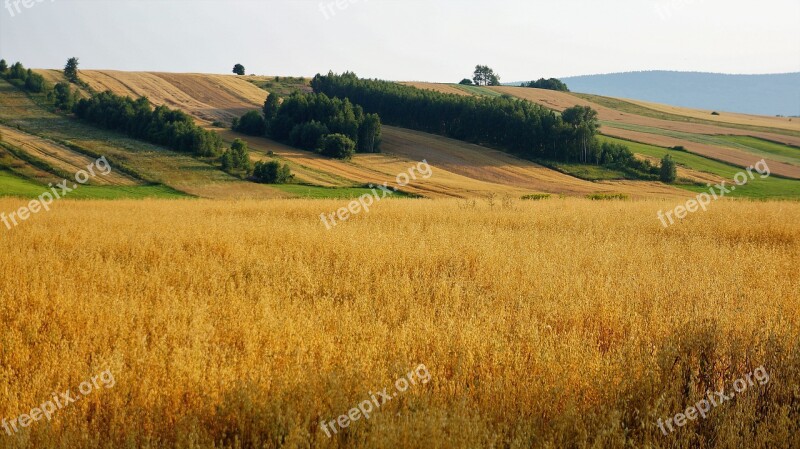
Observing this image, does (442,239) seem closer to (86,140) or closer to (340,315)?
(340,315)

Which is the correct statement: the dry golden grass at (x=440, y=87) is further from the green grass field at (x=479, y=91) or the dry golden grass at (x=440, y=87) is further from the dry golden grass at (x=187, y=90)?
the dry golden grass at (x=187, y=90)

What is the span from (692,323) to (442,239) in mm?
6962

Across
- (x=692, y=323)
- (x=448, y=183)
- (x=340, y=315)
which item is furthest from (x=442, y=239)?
(x=448, y=183)

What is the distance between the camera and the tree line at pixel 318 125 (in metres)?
66.7

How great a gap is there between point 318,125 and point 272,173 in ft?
68.7

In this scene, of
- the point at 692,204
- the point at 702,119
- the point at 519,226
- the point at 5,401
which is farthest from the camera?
the point at 702,119

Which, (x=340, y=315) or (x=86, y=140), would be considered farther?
(x=86, y=140)

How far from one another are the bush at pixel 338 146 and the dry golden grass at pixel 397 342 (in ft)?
180

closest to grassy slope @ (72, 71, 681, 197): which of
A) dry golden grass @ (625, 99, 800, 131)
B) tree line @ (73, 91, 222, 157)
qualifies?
tree line @ (73, 91, 222, 157)

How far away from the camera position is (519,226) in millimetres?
16625

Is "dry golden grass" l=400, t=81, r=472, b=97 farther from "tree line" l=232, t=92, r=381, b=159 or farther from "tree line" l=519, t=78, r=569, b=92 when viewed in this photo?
"tree line" l=232, t=92, r=381, b=159

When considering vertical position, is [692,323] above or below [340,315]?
above

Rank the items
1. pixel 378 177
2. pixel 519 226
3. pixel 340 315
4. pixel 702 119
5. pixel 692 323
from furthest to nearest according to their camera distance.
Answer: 1. pixel 702 119
2. pixel 378 177
3. pixel 519 226
4. pixel 340 315
5. pixel 692 323

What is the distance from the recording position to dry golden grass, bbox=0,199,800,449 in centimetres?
416
